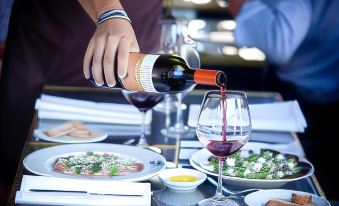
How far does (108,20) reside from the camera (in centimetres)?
147

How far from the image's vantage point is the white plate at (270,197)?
48.1 inches

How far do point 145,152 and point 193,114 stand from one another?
455 mm

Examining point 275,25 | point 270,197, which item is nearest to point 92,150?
point 270,197

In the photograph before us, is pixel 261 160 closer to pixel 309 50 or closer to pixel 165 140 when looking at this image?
pixel 165 140

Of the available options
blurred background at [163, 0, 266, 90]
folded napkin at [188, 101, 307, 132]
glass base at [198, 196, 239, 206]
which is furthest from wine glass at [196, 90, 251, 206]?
blurred background at [163, 0, 266, 90]

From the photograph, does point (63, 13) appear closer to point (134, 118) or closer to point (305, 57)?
point (134, 118)

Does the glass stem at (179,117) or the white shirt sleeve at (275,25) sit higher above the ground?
the white shirt sleeve at (275,25)

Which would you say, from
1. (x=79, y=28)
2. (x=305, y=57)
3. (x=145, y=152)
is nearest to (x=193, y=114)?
(x=145, y=152)

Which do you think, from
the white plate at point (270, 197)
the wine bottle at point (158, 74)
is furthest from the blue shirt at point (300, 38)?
the white plate at point (270, 197)

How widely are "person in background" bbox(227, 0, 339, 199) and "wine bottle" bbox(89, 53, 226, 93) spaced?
149 centimetres

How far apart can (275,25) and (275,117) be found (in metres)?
1.00

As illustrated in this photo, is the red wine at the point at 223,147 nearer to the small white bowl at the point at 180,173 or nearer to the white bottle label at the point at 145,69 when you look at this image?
the small white bowl at the point at 180,173

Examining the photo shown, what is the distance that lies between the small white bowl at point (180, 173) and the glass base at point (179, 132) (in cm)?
38

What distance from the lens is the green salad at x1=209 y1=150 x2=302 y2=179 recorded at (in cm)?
136
